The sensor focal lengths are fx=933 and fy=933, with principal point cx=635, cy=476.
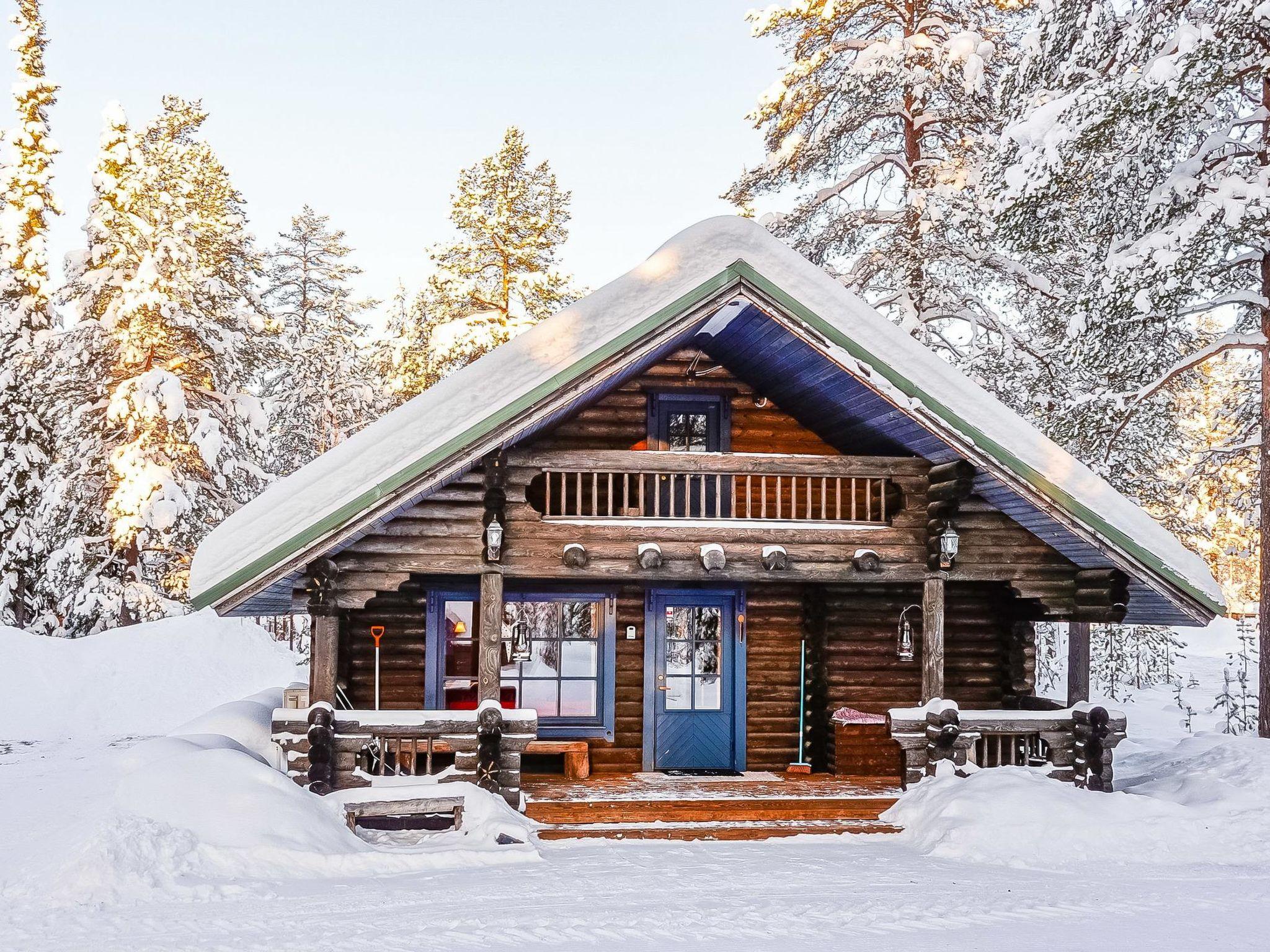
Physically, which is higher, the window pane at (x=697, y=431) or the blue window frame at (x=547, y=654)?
the window pane at (x=697, y=431)

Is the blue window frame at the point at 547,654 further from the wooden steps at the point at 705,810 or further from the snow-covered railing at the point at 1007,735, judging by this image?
the snow-covered railing at the point at 1007,735

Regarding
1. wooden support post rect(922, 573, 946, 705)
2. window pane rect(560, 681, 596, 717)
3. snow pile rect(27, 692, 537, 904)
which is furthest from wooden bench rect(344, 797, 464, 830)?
wooden support post rect(922, 573, 946, 705)

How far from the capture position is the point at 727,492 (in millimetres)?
13047

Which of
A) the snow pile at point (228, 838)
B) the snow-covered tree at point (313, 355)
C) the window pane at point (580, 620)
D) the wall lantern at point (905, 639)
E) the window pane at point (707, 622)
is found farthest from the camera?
the snow-covered tree at point (313, 355)

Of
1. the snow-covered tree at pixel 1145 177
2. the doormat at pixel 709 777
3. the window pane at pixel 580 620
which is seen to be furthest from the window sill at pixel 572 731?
the snow-covered tree at pixel 1145 177

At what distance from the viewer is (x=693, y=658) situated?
13.0 meters

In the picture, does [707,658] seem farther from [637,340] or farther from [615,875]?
[637,340]

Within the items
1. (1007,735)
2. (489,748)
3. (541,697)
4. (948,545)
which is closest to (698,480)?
(948,545)

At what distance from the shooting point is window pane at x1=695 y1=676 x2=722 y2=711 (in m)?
12.9

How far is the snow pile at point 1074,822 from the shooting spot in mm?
8961

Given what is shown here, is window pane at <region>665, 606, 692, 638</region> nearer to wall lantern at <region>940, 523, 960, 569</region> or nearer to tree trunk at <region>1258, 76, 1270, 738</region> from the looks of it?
wall lantern at <region>940, 523, 960, 569</region>

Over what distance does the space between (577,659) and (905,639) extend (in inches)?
171

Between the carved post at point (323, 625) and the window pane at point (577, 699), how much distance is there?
11.8 ft

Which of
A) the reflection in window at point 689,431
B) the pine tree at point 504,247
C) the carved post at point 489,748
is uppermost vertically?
the pine tree at point 504,247
